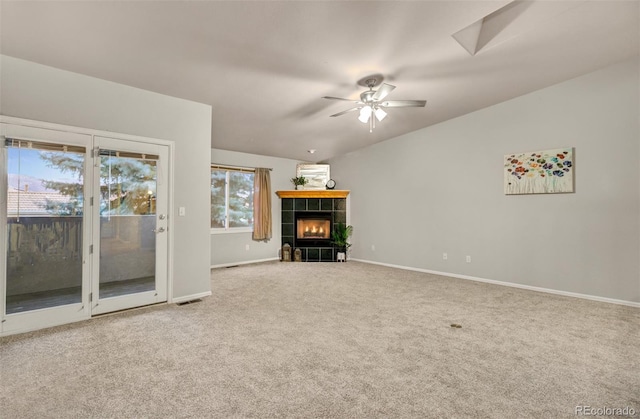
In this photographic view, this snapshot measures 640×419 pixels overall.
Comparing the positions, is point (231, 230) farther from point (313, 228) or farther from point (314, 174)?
point (314, 174)

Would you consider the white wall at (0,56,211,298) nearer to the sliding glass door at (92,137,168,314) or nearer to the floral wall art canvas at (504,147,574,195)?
the sliding glass door at (92,137,168,314)

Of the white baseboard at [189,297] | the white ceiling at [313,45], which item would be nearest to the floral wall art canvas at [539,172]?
the white ceiling at [313,45]

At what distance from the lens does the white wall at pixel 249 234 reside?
239 inches

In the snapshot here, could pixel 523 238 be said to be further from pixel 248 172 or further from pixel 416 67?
pixel 248 172

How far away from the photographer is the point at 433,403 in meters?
1.80

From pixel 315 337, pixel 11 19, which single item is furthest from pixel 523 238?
pixel 11 19

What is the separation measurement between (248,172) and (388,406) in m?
5.57

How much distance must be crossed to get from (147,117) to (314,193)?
3862 millimetres

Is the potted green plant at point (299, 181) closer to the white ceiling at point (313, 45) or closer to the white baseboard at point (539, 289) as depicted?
the white ceiling at point (313, 45)

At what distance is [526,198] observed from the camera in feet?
14.8

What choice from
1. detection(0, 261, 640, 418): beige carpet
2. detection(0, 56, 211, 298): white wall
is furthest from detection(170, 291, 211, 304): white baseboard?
detection(0, 261, 640, 418): beige carpet

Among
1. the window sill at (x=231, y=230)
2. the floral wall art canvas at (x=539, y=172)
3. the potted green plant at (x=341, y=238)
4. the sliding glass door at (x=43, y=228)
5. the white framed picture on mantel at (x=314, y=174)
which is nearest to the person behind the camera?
the sliding glass door at (x=43, y=228)

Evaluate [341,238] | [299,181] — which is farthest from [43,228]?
[341,238]

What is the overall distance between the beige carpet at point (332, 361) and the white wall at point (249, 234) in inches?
92.6
